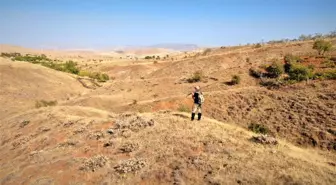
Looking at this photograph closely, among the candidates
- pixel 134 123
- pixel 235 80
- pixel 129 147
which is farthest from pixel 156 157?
pixel 235 80

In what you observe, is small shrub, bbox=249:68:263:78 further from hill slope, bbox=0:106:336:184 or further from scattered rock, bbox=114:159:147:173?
scattered rock, bbox=114:159:147:173

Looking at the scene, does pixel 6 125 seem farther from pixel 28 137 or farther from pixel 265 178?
pixel 265 178

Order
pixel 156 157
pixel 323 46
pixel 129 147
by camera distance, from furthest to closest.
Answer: pixel 323 46 < pixel 129 147 < pixel 156 157

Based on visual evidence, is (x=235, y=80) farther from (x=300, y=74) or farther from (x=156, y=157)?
(x=156, y=157)

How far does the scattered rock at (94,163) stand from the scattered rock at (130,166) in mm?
707


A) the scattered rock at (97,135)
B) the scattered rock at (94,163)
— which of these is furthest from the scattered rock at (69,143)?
the scattered rock at (94,163)

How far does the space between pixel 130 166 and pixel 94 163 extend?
1566mm

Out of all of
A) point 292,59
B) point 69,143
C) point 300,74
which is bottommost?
point 69,143

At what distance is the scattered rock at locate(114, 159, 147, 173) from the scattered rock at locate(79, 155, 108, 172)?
0.71m

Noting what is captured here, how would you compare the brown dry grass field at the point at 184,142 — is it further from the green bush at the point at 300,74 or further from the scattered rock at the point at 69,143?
the green bush at the point at 300,74

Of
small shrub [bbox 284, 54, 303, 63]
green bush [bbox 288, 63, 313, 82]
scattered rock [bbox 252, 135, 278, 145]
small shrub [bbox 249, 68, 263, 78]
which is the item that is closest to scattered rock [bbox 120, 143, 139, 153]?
scattered rock [bbox 252, 135, 278, 145]

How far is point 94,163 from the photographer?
13.3 m

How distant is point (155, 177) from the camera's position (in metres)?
12.1

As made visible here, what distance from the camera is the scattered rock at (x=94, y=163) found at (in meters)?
13.2
